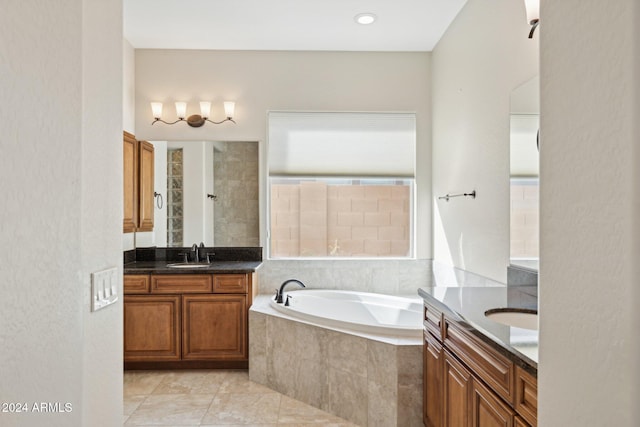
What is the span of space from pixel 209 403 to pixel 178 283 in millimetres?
1004

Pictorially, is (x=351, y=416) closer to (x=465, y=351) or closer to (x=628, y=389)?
(x=465, y=351)

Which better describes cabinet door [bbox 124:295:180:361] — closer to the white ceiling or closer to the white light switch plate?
the white ceiling

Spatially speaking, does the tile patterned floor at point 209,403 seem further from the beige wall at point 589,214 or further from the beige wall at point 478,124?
the beige wall at point 589,214

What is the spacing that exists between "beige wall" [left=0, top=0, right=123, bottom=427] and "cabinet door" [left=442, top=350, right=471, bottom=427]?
1.26 m

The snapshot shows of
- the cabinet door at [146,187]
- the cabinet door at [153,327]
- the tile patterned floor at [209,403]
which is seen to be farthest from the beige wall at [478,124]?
the cabinet door at [146,187]

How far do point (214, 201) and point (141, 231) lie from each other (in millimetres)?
717

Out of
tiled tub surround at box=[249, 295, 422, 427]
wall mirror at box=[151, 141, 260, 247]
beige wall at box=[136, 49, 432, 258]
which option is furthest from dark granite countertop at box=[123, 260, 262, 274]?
beige wall at box=[136, 49, 432, 258]

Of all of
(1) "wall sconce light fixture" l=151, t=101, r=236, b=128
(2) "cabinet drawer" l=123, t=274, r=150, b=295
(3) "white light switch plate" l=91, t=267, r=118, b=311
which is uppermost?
(1) "wall sconce light fixture" l=151, t=101, r=236, b=128

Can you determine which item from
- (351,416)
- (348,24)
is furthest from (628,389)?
(348,24)

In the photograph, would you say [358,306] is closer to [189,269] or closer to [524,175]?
[189,269]

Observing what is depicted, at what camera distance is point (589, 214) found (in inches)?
28.5

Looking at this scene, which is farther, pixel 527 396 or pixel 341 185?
pixel 341 185

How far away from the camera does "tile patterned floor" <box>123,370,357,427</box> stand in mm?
2664

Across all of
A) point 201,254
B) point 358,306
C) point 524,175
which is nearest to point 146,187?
point 201,254
